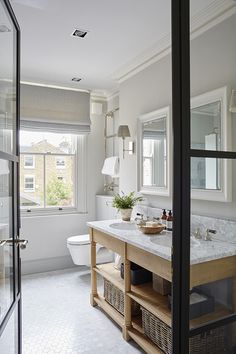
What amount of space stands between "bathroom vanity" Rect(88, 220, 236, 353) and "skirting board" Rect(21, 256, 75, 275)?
3.87 feet

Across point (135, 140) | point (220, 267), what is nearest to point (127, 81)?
point (135, 140)

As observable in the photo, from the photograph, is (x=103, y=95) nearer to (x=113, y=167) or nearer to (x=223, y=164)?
(x=113, y=167)

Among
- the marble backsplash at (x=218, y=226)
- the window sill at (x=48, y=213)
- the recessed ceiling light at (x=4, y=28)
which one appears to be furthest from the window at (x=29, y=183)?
the marble backsplash at (x=218, y=226)

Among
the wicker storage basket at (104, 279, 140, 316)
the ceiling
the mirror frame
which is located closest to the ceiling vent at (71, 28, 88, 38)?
the ceiling

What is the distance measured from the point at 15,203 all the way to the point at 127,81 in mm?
2169

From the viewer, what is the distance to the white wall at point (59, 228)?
12.0 ft

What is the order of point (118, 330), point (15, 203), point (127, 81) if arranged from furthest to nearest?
1. point (127, 81)
2. point (118, 330)
3. point (15, 203)

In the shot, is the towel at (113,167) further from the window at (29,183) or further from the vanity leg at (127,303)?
the vanity leg at (127,303)

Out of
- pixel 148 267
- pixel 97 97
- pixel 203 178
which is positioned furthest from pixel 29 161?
pixel 203 178

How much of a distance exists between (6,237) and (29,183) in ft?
7.54

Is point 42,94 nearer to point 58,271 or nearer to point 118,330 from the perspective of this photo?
point 58,271

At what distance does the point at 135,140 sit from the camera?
3.13 metres

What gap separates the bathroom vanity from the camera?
136 cm

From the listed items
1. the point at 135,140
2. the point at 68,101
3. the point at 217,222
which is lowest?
the point at 217,222
